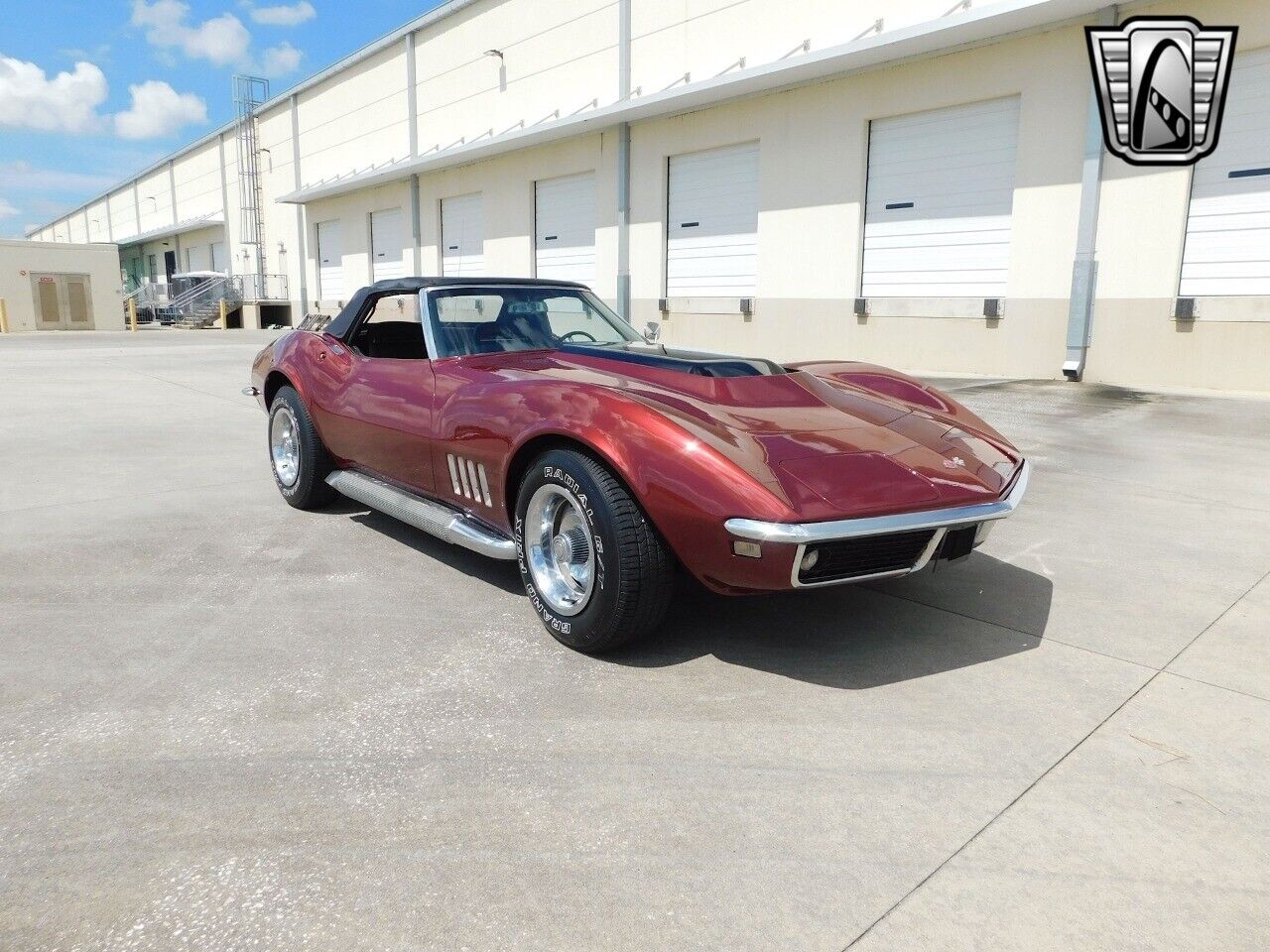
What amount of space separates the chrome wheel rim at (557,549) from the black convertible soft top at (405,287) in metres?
1.69

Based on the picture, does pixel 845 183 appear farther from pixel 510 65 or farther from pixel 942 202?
pixel 510 65

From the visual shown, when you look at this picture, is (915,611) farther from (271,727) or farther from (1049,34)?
(1049,34)

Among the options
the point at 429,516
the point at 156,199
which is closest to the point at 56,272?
the point at 156,199

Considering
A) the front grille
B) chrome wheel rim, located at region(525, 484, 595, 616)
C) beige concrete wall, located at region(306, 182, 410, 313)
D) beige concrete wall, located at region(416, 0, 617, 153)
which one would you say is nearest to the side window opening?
chrome wheel rim, located at region(525, 484, 595, 616)

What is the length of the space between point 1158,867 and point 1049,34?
41.1 feet

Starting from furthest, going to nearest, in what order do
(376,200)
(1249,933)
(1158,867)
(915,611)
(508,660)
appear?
(376,200) → (915,611) → (508,660) → (1158,867) → (1249,933)

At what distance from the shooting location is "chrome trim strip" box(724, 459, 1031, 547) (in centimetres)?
264

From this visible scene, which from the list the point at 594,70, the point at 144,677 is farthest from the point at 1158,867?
the point at 594,70

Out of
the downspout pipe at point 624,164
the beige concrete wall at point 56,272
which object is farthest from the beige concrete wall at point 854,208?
the beige concrete wall at point 56,272

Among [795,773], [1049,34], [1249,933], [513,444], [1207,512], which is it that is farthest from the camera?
[1049,34]

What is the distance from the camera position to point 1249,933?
1815 mm

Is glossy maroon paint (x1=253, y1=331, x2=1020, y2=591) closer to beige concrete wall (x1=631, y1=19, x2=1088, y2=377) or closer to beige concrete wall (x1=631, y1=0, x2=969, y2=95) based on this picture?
beige concrete wall (x1=631, y1=19, x2=1088, y2=377)

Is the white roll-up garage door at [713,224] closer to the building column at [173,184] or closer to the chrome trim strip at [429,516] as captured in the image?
the chrome trim strip at [429,516]

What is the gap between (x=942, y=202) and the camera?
13141 millimetres
